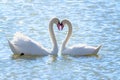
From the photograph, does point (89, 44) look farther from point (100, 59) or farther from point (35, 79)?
point (35, 79)

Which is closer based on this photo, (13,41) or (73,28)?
(13,41)

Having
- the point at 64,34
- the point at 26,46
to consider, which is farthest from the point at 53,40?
the point at 64,34

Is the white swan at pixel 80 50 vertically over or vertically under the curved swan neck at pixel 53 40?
under

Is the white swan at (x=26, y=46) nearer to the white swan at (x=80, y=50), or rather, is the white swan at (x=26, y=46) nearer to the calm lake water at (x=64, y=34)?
the calm lake water at (x=64, y=34)

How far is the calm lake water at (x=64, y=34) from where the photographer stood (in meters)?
14.7

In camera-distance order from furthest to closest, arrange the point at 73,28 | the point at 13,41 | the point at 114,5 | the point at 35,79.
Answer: the point at 114,5 → the point at 73,28 → the point at 13,41 → the point at 35,79

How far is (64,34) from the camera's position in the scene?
1773 cm

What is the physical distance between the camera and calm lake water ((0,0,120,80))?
14.7 meters

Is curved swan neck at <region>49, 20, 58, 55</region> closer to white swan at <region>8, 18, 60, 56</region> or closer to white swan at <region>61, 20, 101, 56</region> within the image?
white swan at <region>8, 18, 60, 56</region>

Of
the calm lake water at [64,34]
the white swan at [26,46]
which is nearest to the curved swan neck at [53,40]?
the white swan at [26,46]

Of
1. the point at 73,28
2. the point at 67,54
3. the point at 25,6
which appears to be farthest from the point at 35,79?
the point at 25,6

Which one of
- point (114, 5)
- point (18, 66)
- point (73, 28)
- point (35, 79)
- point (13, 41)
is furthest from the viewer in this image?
point (114, 5)

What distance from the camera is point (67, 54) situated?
16.4 metres

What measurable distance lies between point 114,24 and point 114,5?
2462 mm
